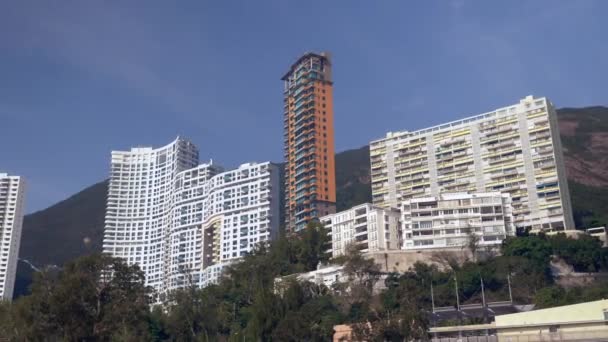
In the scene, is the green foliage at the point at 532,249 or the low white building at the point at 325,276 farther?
the low white building at the point at 325,276

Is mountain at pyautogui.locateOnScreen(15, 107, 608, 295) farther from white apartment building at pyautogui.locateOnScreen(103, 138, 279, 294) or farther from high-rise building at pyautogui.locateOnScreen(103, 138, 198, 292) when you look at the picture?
white apartment building at pyautogui.locateOnScreen(103, 138, 279, 294)

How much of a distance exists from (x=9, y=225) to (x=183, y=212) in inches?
1954

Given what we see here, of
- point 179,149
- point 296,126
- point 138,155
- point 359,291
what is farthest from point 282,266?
point 138,155

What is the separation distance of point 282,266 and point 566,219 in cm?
3829

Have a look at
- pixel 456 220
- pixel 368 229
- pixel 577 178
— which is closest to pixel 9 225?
pixel 368 229

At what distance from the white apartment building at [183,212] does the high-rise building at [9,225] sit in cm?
2325

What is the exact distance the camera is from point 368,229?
286 feet

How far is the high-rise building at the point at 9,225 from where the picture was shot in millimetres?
144000

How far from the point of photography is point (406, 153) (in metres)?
104

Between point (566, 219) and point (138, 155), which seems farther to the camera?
point (138, 155)

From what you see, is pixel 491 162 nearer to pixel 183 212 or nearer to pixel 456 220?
pixel 456 220

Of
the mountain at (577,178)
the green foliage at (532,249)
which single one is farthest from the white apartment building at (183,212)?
the green foliage at (532,249)

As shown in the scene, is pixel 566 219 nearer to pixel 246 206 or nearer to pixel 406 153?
pixel 406 153

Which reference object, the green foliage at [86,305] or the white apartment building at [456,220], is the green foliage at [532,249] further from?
the green foliage at [86,305]
